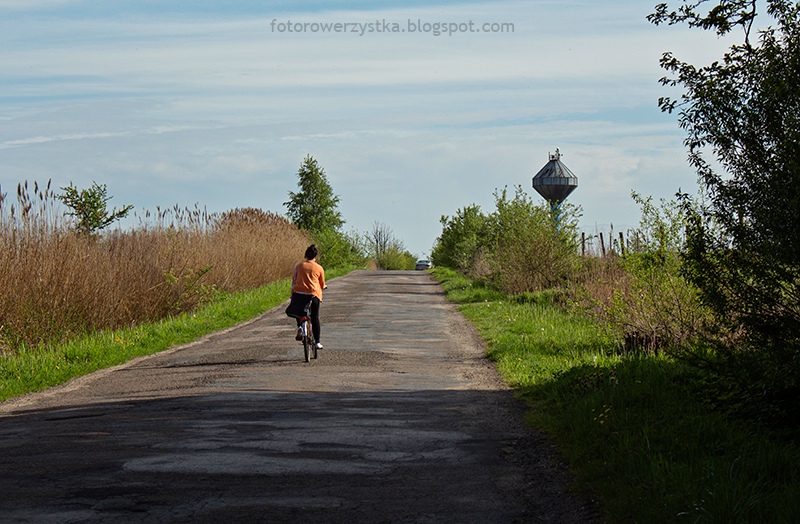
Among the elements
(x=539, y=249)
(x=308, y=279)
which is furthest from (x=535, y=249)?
(x=308, y=279)

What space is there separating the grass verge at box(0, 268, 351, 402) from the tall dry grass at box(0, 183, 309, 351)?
1.73ft

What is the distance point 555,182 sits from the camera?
5334 centimetres

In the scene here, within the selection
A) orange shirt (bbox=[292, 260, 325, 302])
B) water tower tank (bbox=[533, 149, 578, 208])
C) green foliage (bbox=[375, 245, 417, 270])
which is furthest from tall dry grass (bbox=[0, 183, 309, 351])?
green foliage (bbox=[375, 245, 417, 270])

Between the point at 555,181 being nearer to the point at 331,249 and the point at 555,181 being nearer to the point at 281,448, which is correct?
the point at 331,249

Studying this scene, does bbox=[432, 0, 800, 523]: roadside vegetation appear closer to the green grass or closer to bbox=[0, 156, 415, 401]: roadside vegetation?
the green grass

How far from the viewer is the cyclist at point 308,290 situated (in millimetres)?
12492

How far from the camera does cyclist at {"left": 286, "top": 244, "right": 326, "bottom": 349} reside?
1249 centimetres

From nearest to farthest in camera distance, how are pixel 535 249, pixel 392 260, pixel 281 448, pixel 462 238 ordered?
pixel 281 448 < pixel 535 249 < pixel 462 238 < pixel 392 260

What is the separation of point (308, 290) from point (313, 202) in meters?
49.0

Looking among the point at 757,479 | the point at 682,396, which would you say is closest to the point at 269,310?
the point at 682,396

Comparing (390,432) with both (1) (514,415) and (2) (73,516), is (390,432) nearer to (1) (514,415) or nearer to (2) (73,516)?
(1) (514,415)

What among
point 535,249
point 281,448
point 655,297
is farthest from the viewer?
point 535,249

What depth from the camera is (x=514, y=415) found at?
25.7 ft

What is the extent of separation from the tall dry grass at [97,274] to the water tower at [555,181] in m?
32.4
